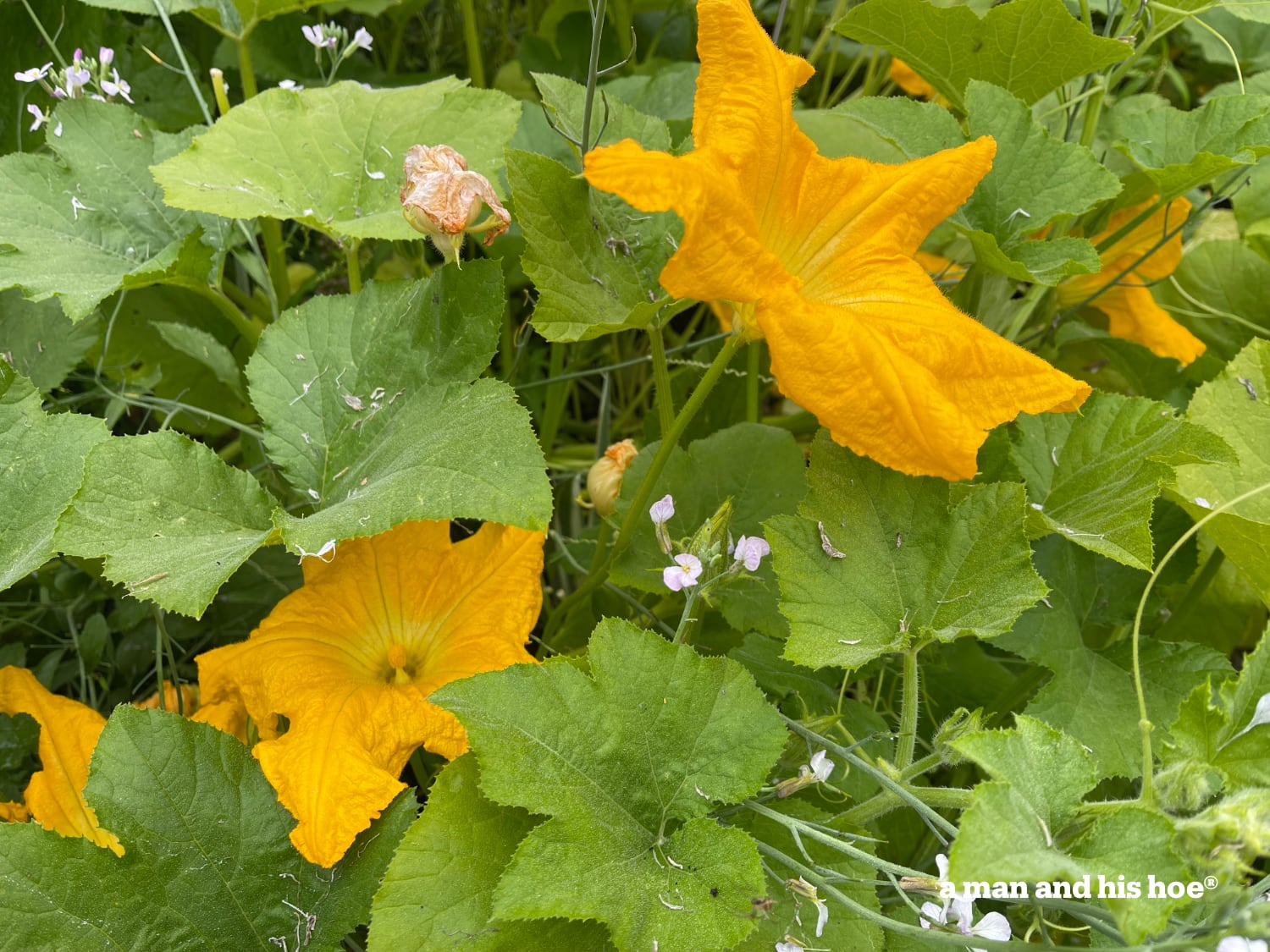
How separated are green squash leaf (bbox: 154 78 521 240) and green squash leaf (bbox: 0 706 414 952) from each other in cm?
63

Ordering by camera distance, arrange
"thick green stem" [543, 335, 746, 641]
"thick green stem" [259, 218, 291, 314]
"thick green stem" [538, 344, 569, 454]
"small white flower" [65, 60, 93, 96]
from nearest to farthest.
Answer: "thick green stem" [543, 335, 746, 641], "small white flower" [65, 60, 93, 96], "thick green stem" [259, 218, 291, 314], "thick green stem" [538, 344, 569, 454]

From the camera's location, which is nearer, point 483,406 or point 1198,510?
point 483,406

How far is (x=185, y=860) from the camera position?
1.08 m

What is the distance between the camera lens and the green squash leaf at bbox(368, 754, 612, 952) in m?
0.95

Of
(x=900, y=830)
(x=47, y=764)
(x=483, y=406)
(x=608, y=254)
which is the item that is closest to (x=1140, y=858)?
(x=900, y=830)

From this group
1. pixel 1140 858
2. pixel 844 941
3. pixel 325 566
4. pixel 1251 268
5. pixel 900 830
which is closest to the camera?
pixel 1140 858

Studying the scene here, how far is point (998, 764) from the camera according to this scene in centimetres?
85

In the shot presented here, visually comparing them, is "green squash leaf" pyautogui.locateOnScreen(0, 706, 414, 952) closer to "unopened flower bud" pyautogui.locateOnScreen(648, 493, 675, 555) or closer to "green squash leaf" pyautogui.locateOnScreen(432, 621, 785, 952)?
"green squash leaf" pyautogui.locateOnScreen(432, 621, 785, 952)

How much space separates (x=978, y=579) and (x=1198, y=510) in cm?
38

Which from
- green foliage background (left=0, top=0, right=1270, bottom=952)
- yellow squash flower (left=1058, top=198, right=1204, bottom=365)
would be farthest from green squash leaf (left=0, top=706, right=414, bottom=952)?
yellow squash flower (left=1058, top=198, right=1204, bottom=365)

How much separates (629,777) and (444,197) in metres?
0.64

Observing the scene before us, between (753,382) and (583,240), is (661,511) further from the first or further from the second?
(753,382)

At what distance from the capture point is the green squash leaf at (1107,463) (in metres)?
1.15

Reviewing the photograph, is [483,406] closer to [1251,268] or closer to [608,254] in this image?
[608,254]
